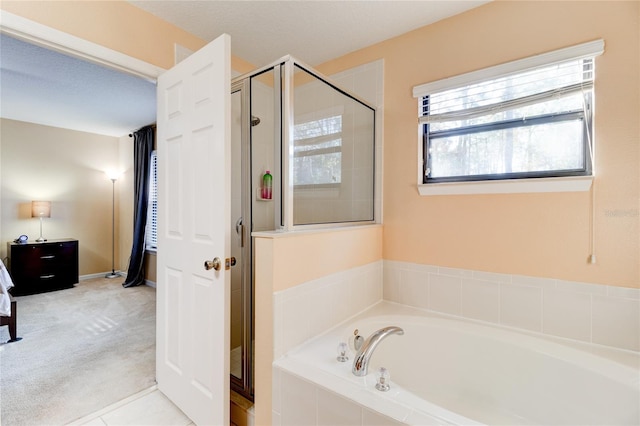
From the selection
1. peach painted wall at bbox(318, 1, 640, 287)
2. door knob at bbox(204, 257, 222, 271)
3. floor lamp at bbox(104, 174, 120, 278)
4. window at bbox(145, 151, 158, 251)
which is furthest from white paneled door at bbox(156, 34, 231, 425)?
floor lamp at bbox(104, 174, 120, 278)

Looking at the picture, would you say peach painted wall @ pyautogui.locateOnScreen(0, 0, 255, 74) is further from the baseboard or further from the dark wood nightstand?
the baseboard

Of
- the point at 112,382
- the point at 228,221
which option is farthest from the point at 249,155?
the point at 112,382

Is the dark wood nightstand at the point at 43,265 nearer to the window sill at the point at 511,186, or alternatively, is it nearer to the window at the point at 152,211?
the window at the point at 152,211

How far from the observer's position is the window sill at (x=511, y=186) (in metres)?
1.52

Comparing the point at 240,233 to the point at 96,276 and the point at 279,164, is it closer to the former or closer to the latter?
the point at 279,164

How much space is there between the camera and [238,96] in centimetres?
177

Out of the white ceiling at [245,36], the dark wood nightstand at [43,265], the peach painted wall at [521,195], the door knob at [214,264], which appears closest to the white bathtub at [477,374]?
the peach painted wall at [521,195]

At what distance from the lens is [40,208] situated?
4.25 metres

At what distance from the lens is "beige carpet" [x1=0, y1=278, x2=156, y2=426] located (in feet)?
5.59

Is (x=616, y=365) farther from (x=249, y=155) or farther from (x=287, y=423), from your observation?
(x=249, y=155)

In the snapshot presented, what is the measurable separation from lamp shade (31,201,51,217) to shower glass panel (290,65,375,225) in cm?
475

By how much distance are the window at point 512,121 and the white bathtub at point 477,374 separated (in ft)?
3.06

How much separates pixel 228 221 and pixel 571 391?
5.94 ft

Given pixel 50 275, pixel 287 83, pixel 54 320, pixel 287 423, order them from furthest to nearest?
pixel 50 275 < pixel 54 320 < pixel 287 83 < pixel 287 423
